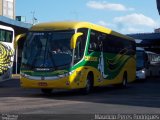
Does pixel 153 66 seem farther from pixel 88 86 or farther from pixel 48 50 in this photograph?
pixel 48 50

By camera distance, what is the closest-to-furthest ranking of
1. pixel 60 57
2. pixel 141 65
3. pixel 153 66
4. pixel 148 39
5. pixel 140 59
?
pixel 60 57 < pixel 141 65 < pixel 140 59 < pixel 153 66 < pixel 148 39

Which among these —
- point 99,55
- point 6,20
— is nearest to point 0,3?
point 6,20

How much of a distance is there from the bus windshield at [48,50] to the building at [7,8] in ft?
144

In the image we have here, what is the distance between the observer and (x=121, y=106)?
16.5 meters

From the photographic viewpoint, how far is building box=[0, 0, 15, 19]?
64450 millimetres

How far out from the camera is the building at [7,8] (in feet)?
211

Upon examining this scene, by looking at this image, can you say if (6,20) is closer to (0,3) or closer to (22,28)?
(22,28)

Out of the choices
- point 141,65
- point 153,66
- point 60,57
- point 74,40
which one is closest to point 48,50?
point 60,57

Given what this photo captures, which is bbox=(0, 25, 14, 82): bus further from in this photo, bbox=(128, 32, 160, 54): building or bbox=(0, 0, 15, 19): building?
bbox=(0, 0, 15, 19): building

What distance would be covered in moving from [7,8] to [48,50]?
46.4m

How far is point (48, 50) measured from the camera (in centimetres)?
2105

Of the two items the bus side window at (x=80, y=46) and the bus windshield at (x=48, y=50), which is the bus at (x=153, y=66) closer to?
the bus side window at (x=80, y=46)

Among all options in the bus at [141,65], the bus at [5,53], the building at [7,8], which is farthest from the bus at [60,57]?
the building at [7,8]

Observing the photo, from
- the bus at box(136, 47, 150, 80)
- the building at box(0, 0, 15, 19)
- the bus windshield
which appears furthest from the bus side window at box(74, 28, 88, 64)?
the building at box(0, 0, 15, 19)
